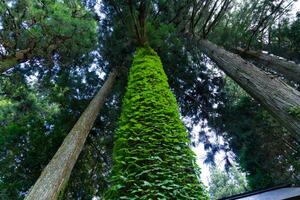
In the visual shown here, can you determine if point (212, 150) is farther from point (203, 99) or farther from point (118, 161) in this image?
point (118, 161)

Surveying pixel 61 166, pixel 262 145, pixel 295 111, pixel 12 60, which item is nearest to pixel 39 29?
pixel 12 60

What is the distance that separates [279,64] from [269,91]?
16.4 feet

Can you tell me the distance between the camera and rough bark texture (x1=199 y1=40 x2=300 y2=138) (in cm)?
456

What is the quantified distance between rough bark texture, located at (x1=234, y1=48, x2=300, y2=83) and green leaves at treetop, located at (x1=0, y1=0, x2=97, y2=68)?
564 centimetres

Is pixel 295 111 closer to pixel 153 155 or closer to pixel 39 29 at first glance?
pixel 153 155

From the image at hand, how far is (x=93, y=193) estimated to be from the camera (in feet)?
30.3

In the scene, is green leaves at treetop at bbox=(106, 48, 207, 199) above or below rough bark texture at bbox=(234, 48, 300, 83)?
above

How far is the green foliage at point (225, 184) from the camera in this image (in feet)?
124

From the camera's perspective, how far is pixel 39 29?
822 centimetres

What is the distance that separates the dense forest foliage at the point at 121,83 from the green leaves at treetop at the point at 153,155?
23.3 inches

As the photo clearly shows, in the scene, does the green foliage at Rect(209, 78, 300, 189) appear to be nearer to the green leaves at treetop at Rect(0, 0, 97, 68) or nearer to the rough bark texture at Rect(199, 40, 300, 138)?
the rough bark texture at Rect(199, 40, 300, 138)

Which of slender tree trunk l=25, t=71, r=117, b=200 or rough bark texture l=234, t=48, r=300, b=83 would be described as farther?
rough bark texture l=234, t=48, r=300, b=83

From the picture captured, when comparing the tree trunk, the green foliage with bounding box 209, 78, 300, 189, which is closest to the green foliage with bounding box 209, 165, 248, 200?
the green foliage with bounding box 209, 78, 300, 189

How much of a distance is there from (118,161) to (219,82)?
8.80 metres
